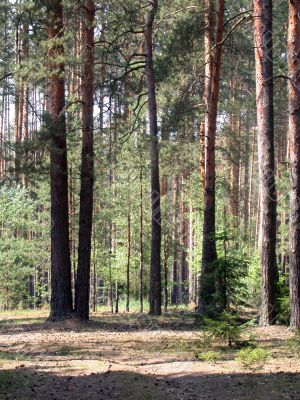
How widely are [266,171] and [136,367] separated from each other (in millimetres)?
5626

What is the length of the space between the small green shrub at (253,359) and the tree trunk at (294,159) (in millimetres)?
2898

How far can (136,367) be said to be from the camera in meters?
8.06

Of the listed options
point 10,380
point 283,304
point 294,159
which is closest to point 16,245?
point 283,304

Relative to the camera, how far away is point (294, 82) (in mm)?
11023

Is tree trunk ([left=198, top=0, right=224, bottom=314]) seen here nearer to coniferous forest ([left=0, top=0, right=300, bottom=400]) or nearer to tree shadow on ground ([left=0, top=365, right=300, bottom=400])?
coniferous forest ([left=0, top=0, right=300, bottom=400])

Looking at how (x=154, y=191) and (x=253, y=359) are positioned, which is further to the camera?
(x=154, y=191)

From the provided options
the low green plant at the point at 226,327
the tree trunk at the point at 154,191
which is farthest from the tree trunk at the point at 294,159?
the tree trunk at the point at 154,191

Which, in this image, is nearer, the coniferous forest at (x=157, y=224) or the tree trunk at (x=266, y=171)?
the coniferous forest at (x=157, y=224)

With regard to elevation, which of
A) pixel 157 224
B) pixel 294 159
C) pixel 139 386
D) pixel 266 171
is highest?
pixel 294 159

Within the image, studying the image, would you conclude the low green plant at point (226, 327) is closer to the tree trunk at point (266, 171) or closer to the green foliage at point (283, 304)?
the green foliage at point (283, 304)

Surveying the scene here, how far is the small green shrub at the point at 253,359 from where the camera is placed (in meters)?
7.91

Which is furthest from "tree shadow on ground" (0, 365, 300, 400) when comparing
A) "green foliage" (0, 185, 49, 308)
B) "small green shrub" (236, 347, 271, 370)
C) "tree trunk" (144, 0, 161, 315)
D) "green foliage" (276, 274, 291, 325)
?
"green foliage" (0, 185, 49, 308)

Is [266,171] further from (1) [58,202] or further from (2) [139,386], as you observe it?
(2) [139,386]

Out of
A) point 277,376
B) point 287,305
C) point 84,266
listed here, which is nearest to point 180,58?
point 84,266
